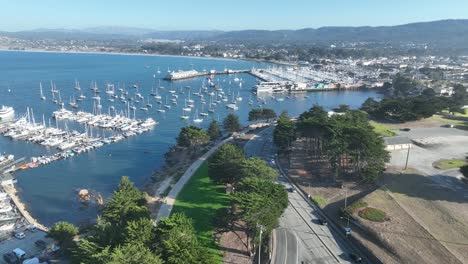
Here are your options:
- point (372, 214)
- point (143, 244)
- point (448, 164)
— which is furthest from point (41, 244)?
point (448, 164)

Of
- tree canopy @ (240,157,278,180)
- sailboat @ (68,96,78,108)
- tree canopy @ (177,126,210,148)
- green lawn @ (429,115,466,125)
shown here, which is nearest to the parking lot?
tree canopy @ (240,157,278,180)

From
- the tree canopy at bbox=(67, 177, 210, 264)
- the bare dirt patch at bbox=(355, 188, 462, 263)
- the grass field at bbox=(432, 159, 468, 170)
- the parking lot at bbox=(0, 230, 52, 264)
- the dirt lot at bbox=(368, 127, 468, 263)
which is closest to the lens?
the tree canopy at bbox=(67, 177, 210, 264)

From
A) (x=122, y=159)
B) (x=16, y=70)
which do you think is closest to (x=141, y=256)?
(x=122, y=159)

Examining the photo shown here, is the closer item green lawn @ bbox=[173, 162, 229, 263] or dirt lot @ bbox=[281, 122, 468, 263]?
dirt lot @ bbox=[281, 122, 468, 263]

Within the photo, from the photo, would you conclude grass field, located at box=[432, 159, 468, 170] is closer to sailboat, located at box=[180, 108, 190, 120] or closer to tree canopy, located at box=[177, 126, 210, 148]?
tree canopy, located at box=[177, 126, 210, 148]

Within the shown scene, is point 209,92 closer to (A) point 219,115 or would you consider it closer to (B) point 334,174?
(A) point 219,115

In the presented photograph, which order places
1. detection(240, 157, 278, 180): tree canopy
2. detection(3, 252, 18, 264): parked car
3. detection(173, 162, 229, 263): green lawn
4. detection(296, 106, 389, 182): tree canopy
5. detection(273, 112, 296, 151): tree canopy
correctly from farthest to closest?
detection(273, 112, 296, 151): tree canopy → detection(296, 106, 389, 182): tree canopy → detection(240, 157, 278, 180): tree canopy → detection(173, 162, 229, 263): green lawn → detection(3, 252, 18, 264): parked car
